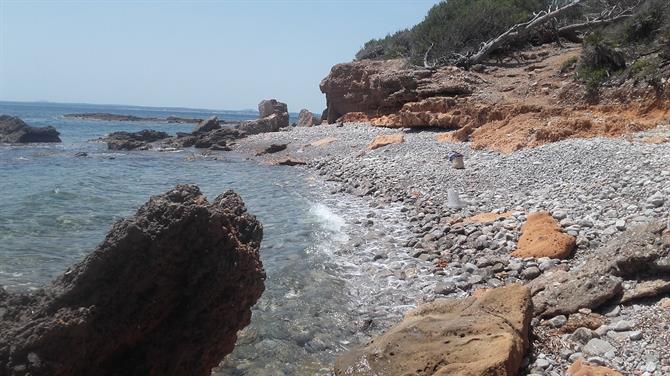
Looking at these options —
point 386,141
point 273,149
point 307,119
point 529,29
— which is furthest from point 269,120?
point 386,141

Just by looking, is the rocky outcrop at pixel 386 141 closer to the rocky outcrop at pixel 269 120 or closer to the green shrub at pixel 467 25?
the green shrub at pixel 467 25

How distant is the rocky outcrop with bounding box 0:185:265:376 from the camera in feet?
13.4

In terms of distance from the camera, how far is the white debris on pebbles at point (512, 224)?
16.6 ft

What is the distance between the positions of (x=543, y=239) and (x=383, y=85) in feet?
61.9

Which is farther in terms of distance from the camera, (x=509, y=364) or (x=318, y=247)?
(x=318, y=247)

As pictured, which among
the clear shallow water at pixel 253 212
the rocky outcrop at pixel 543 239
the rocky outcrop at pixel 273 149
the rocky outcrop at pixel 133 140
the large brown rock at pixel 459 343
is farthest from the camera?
the rocky outcrop at pixel 133 140

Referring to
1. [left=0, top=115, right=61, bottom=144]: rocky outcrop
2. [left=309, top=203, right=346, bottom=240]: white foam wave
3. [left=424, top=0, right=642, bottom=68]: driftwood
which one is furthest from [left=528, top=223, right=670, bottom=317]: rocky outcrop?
[left=0, top=115, right=61, bottom=144]: rocky outcrop

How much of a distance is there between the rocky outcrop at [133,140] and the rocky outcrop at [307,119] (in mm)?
10154

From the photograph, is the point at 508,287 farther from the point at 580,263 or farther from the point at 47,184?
the point at 47,184

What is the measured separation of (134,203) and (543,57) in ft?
65.5

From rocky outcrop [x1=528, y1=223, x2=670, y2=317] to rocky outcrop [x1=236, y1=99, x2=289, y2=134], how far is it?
3296cm

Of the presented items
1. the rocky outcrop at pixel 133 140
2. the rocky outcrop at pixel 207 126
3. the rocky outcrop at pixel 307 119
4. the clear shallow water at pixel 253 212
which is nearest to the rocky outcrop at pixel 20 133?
the rocky outcrop at pixel 133 140

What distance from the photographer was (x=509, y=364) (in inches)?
179

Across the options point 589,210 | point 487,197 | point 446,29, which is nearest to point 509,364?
point 589,210
